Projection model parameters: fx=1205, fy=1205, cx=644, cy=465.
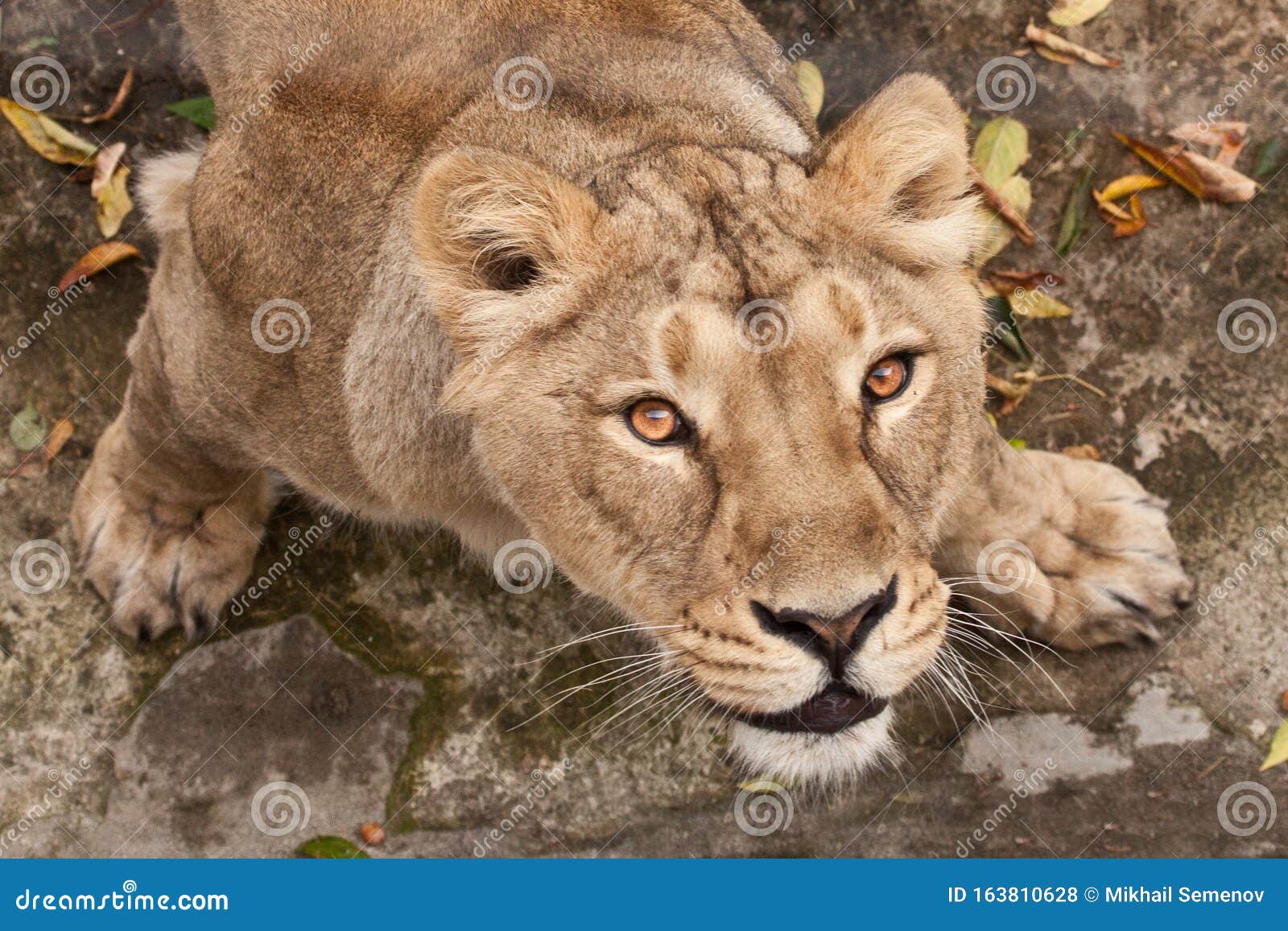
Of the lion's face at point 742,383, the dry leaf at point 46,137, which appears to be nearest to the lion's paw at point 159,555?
the dry leaf at point 46,137

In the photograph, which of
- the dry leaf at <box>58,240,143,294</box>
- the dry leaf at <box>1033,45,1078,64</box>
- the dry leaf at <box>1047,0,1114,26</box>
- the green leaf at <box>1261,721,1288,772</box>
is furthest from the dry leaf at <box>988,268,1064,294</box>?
the dry leaf at <box>58,240,143,294</box>

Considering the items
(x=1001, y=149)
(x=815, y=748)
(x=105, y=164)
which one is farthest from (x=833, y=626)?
(x=105, y=164)

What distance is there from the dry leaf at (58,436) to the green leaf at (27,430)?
0.10 feet

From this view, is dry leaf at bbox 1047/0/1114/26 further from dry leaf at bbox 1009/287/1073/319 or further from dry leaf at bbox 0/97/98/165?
dry leaf at bbox 0/97/98/165

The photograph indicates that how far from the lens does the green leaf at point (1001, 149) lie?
4.62 m

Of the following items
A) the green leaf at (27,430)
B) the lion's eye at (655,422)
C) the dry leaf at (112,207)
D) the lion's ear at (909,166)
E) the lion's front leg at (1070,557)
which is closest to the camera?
the lion's eye at (655,422)

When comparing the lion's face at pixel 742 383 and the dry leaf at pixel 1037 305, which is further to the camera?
the dry leaf at pixel 1037 305

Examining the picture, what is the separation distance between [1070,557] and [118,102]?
4005 millimetres

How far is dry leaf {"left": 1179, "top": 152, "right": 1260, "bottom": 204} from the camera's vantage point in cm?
454

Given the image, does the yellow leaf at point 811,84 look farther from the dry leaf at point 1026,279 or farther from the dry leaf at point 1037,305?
the dry leaf at point 1037,305

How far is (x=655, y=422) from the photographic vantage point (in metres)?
2.59

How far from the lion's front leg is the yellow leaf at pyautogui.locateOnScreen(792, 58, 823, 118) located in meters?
1.63

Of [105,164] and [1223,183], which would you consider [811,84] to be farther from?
[105,164]

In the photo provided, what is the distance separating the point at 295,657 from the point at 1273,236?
3943mm
